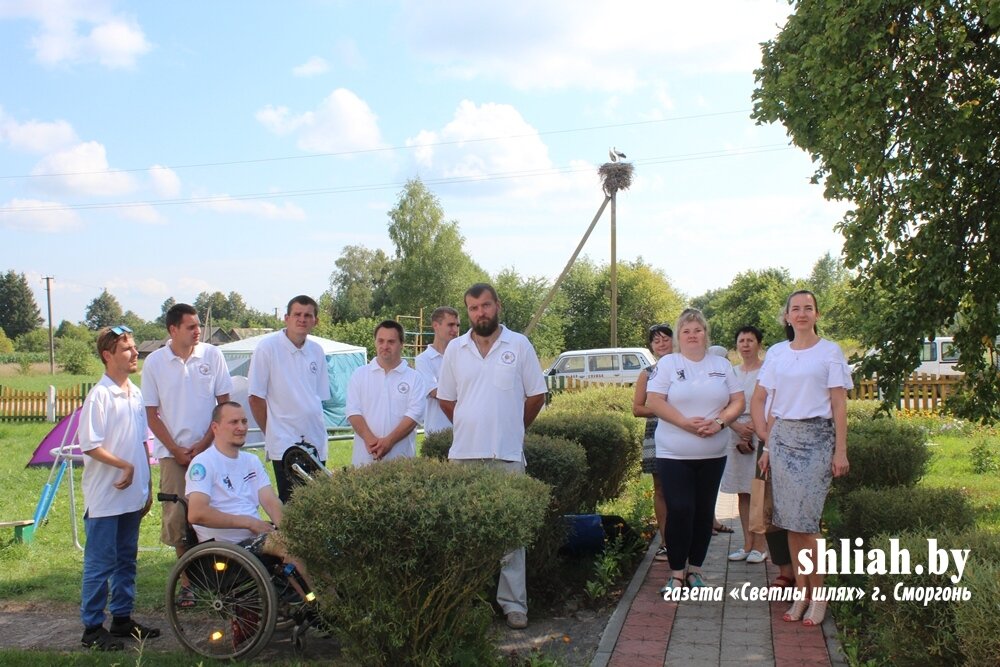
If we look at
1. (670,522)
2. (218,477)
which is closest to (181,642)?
(218,477)

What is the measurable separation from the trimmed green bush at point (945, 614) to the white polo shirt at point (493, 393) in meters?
2.03

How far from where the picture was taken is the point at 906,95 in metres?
→ 6.92

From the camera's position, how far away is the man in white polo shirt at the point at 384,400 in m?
5.68

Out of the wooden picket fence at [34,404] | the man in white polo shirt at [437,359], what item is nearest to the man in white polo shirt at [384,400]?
the man in white polo shirt at [437,359]

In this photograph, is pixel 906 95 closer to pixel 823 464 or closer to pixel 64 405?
pixel 823 464

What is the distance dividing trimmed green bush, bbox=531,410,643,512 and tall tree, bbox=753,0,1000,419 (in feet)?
7.74

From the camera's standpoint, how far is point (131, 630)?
4.93 meters

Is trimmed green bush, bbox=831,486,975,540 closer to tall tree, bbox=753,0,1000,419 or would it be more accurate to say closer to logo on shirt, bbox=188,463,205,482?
tall tree, bbox=753,0,1000,419

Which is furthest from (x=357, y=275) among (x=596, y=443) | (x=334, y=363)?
(x=596, y=443)

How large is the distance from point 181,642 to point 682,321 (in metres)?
3.45

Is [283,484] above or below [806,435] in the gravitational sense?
below

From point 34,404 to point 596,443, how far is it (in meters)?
20.9

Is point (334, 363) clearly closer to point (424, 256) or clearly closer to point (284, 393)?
point (284, 393)

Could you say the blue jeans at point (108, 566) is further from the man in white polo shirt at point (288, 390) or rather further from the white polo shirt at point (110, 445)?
the man in white polo shirt at point (288, 390)
